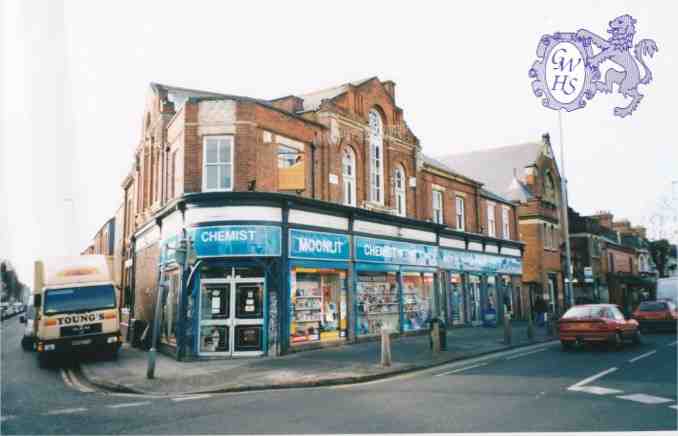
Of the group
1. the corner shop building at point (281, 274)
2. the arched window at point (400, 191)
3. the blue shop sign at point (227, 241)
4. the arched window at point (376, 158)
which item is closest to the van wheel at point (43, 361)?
the corner shop building at point (281, 274)

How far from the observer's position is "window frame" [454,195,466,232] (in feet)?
86.4

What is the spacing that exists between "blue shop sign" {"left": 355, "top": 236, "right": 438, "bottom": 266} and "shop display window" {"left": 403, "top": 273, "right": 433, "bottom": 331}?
0.68m

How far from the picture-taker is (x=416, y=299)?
71.3ft

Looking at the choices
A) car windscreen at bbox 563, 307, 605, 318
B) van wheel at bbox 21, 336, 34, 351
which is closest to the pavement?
car windscreen at bbox 563, 307, 605, 318

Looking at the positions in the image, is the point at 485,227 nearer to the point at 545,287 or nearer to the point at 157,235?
the point at 545,287

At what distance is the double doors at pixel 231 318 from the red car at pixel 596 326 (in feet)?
31.7

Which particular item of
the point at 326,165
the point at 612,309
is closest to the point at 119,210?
the point at 326,165

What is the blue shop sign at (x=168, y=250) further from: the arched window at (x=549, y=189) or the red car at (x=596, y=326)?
the arched window at (x=549, y=189)

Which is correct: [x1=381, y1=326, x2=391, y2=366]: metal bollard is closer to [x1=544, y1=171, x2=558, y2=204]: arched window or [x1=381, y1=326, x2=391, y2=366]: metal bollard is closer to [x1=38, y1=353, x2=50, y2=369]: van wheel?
[x1=38, y1=353, x2=50, y2=369]: van wheel

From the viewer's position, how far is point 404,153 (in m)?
22.5

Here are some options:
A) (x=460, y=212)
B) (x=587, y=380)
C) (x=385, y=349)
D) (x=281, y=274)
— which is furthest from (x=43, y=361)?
(x=460, y=212)

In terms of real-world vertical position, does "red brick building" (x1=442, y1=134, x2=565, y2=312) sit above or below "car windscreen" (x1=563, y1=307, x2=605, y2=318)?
above

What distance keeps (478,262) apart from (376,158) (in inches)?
376

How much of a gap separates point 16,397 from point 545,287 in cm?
3065
